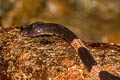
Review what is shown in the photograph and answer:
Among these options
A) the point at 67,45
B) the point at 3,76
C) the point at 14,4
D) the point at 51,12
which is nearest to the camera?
the point at 3,76

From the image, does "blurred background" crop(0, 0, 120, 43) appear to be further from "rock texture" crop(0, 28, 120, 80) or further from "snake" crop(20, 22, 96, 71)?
"rock texture" crop(0, 28, 120, 80)

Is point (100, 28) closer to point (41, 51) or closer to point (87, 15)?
point (87, 15)

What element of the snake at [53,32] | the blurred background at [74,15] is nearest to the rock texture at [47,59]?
the snake at [53,32]

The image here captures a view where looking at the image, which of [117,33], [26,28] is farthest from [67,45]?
[117,33]

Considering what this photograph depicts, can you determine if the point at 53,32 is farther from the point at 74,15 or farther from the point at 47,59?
the point at 74,15

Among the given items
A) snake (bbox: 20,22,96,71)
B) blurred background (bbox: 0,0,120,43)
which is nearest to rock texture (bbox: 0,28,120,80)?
snake (bbox: 20,22,96,71)

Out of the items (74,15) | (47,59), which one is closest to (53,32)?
(47,59)

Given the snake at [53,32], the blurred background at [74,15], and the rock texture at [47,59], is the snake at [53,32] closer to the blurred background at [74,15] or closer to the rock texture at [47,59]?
the rock texture at [47,59]

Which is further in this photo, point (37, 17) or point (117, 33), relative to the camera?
point (37, 17)

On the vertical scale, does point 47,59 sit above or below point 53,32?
below
